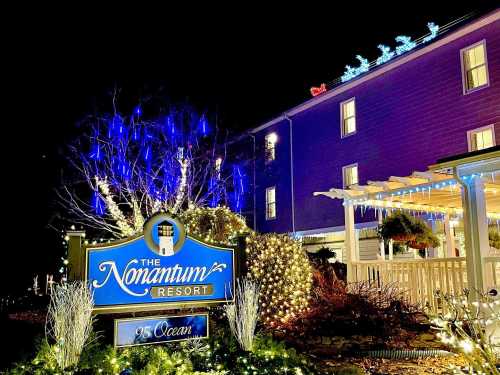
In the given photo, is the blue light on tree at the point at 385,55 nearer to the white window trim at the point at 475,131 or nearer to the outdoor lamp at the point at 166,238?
the white window trim at the point at 475,131

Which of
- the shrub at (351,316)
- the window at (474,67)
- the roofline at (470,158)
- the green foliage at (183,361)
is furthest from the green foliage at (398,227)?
the green foliage at (183,361)

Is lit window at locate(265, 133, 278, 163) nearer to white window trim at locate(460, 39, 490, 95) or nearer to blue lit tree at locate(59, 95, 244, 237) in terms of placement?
blue lit tree at locate(59, 95, 244, 237)

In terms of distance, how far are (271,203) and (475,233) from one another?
14105 mm

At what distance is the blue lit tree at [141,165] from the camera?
1702cm

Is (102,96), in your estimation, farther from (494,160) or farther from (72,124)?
(494,160)

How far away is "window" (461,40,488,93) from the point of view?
13414mm

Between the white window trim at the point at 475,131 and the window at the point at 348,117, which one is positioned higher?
the window at the point at 348,117

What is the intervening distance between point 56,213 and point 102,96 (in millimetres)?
4518

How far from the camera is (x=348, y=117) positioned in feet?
58.7

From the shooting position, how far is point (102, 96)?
18000mm

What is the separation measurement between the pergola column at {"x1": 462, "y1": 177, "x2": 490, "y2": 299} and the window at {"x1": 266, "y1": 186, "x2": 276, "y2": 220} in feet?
44.8

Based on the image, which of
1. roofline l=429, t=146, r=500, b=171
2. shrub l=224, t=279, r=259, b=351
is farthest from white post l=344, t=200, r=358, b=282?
shrub l=224, t=279, r=259, b=351

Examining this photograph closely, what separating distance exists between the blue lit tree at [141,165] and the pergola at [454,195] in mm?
6667

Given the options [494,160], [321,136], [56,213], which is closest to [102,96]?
[56,213]
